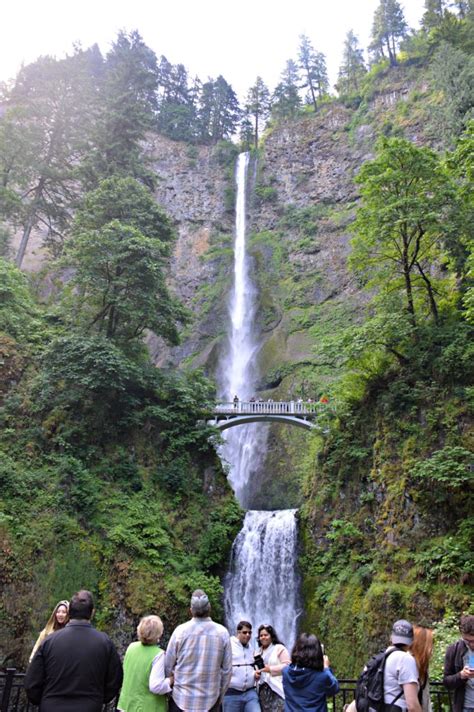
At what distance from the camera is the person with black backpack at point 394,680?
12.4 ft

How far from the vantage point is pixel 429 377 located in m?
14.9

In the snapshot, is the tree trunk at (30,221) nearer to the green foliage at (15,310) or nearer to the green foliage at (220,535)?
the green foliage at (15,310)

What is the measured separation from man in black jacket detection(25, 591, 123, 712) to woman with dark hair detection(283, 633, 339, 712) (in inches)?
55.8

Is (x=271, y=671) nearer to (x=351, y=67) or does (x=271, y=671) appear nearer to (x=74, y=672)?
(x=74, y=672)

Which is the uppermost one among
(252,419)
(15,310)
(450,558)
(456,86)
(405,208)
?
(456,86)

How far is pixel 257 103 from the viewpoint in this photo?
5400cm

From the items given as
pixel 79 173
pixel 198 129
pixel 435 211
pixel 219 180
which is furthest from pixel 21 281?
pixel 198 129

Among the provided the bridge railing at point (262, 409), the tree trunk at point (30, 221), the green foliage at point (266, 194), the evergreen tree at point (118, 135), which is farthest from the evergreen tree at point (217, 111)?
the bridge railing at point (262, 409)

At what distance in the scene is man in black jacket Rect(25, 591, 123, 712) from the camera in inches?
141

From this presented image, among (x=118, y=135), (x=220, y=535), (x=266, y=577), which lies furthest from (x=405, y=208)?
(x=118, y=135)

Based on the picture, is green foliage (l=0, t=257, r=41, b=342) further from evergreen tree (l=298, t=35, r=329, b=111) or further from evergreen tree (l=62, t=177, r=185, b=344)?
evergreen tree (l=298, t=35, r=329, b=111)

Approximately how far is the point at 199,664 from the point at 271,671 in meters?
1.24

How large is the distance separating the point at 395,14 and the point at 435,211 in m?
44.9

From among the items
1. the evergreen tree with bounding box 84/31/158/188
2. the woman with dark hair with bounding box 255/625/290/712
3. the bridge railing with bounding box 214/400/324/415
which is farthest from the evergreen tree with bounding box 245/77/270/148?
the woman with dark hair with bounding box 255/625/290/712
